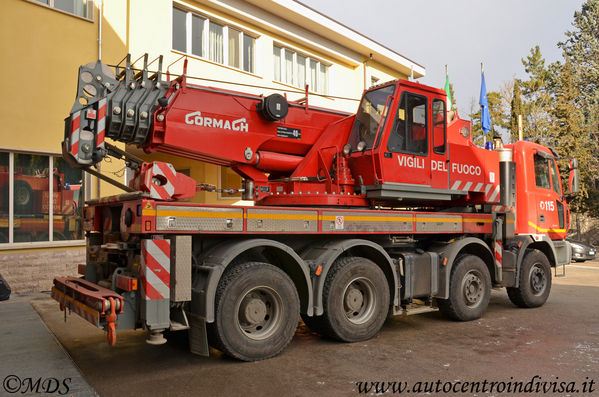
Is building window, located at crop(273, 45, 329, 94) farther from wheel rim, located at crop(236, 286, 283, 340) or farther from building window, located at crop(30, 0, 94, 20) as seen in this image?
wheel rim, located at crop(236, 286, 283, 340)

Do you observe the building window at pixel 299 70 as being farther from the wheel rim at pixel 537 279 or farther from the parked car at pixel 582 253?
the parked car at pixel 582 253

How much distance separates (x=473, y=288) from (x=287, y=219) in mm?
3814

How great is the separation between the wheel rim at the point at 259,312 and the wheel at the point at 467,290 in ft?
10.4

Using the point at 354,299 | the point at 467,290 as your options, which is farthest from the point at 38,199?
the point at 467,290

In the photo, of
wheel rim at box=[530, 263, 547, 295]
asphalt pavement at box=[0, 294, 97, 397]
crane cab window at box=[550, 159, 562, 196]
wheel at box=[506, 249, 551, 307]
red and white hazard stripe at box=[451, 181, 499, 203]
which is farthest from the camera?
crane cab window at box=[550, 159, 562, 196]

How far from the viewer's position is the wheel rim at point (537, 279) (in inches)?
350

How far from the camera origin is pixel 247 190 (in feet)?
21.7

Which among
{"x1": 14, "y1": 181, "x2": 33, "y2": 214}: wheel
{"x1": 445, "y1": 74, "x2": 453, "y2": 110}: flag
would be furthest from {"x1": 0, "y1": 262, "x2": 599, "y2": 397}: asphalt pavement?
{"x1": 445, "y1": 74, "x2": 453, "y2": 110}: flag

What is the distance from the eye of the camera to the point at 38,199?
406 inches

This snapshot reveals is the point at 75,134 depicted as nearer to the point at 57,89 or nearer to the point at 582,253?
the point at 57,89

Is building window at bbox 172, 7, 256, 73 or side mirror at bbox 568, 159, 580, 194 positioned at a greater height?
building window at bbox 172, 7, 256, 73

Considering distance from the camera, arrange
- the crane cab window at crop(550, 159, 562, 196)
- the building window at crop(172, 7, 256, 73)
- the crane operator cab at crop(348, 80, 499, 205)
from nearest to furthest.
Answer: the crane operator cab at crop(348, 80, 499, 205)
the crane cab window at crop(550, 159, 562, 196)
the building window at crop(172, 7, 256, 73)

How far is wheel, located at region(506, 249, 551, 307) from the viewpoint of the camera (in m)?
8.70

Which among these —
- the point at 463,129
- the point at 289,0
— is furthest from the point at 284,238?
the point at 289,0
